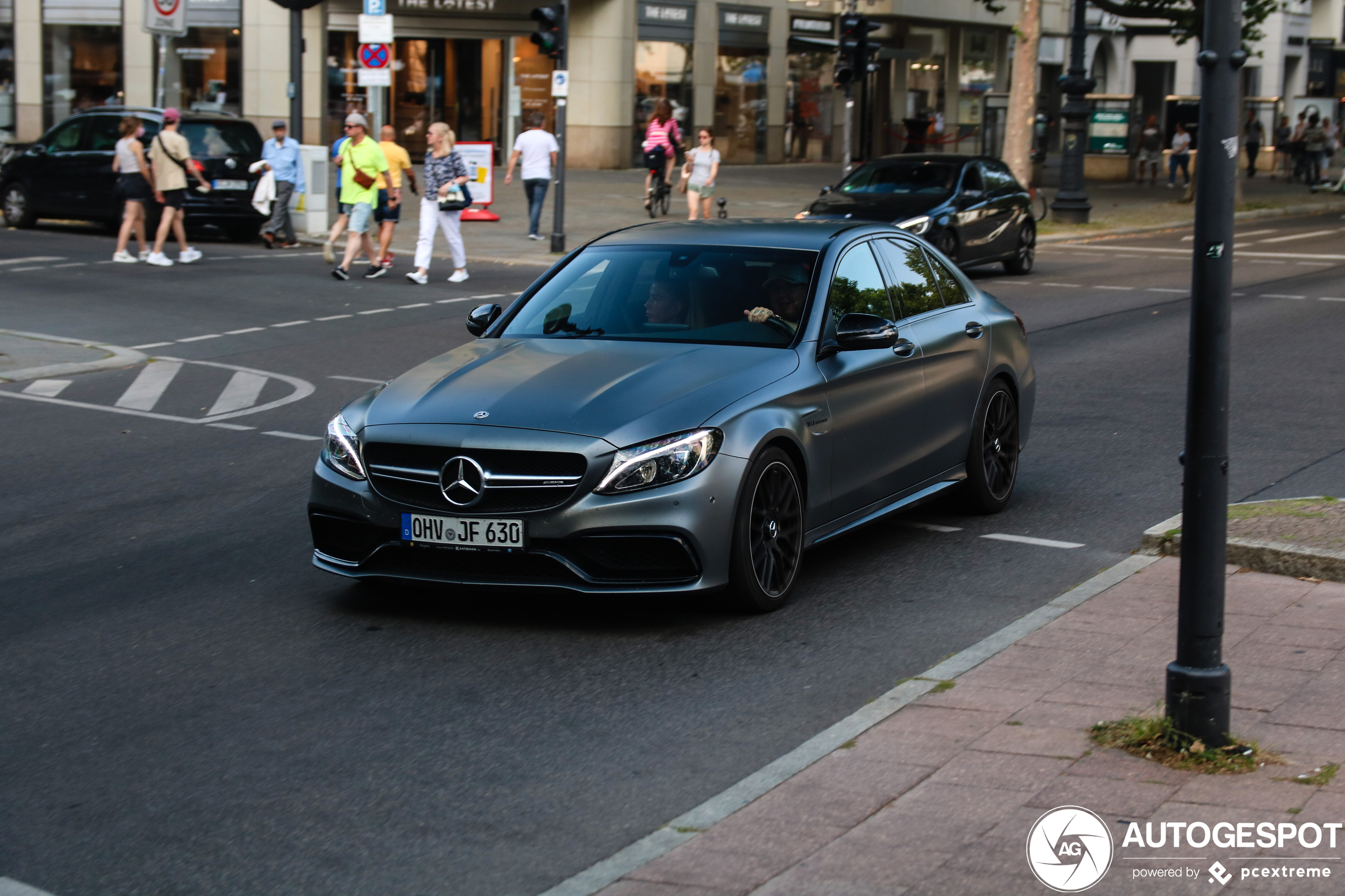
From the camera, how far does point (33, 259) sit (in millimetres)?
20969

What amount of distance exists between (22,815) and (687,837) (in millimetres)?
1833

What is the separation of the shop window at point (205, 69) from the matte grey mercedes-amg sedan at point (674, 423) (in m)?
35.4

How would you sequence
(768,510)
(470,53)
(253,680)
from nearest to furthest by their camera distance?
(253,680) < (768,510) < (470,53)

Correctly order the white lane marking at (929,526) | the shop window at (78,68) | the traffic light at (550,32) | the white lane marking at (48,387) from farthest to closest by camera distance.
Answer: the shop window at (78,68) < the traffic light at (550,32) < the white lane marking at (48,387) < the white lane marking at (929,526)

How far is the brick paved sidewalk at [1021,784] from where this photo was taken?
4.00 m

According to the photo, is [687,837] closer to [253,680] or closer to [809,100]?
[253,680]

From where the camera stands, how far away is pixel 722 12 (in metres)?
45.0

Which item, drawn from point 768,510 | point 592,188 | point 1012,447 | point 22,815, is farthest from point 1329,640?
point 592,188

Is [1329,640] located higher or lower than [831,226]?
lower

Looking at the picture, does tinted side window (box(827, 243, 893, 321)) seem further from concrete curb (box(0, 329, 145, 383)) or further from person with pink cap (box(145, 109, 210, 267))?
person with pink cap (box(145, 109, 210, 267))

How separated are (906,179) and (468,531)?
1700 centimetres

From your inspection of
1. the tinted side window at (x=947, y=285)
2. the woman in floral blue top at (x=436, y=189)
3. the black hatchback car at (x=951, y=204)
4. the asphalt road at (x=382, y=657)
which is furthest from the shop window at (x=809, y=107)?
the tinted side window at (x=947, y=285)

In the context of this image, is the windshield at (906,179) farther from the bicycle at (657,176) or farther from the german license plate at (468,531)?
the german license plate at (468,531)

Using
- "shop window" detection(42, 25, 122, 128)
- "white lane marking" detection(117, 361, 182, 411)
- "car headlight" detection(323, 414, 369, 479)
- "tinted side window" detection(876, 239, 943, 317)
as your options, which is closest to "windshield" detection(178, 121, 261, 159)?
"white lane marking" detection(117, 361, 182, 411)
